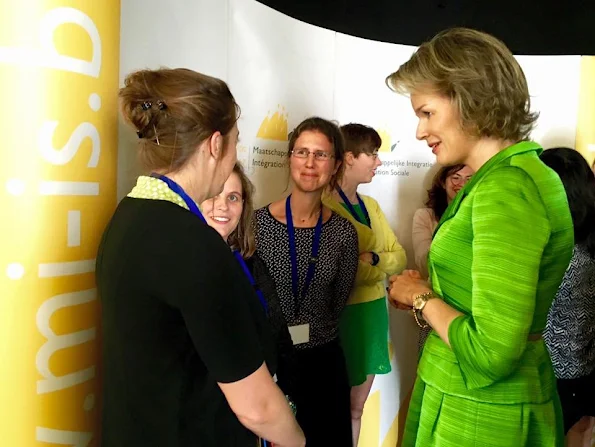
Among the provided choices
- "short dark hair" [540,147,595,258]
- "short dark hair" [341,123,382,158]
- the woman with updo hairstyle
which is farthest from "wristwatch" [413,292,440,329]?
"short dark hair" [341,123,382,158]

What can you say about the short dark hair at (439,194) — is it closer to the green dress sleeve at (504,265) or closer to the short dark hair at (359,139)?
the short dark hair at (359,139)

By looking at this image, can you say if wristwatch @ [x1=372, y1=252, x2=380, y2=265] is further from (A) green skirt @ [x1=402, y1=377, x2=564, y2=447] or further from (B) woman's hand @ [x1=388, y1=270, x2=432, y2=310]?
(A) green skirt @ [x1=402, y1=377, x2=564, y2=447]

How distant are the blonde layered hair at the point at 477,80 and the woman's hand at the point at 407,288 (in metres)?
0.39

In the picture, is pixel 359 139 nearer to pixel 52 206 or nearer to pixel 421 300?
pixel 421 300

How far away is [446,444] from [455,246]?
1.53 ft

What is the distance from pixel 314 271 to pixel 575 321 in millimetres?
1141

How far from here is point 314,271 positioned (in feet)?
7.09

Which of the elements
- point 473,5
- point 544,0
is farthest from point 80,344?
point 544,0

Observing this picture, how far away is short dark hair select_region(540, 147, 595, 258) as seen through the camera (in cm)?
212

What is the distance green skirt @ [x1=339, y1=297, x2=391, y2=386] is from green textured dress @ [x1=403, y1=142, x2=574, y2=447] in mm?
1238

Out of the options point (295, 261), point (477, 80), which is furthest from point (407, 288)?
point (295, 261)

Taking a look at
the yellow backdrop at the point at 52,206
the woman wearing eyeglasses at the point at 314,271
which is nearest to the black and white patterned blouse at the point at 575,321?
the woman wearing eyeglasses at the point at 314,271

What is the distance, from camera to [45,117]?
3.96ft

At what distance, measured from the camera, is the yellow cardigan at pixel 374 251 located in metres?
2.58
